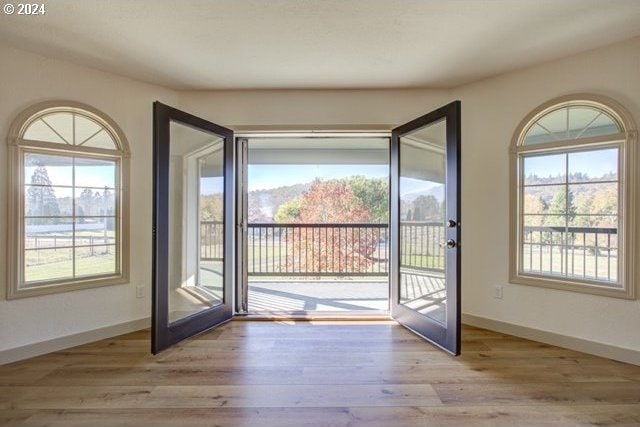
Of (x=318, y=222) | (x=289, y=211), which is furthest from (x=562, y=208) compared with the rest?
(x=289, y=211)

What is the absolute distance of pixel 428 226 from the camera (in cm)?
267

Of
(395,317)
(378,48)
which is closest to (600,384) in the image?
(395,317)

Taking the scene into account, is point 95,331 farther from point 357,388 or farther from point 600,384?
point 600,384

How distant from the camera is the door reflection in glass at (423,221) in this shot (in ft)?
8.24

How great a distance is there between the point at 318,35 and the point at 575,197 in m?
2.36

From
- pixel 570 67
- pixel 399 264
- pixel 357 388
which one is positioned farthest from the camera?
pixel 399 264

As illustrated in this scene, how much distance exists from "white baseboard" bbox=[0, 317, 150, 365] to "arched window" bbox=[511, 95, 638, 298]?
342 cm

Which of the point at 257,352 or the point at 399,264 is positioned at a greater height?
the point at 399,264

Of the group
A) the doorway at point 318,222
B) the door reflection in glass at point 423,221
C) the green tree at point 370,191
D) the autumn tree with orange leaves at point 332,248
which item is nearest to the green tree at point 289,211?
the doorway at point 318,222

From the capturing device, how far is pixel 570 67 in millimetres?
2408

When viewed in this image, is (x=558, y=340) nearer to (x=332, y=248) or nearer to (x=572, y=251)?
(x=572, y=251)

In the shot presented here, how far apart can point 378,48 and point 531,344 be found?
2629mm

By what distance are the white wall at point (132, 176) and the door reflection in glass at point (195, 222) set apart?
40cm

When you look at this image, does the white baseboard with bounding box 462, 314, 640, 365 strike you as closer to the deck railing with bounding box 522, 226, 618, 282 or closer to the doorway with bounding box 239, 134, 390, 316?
the deck railing with bounding box 522, 226, 618, 282
